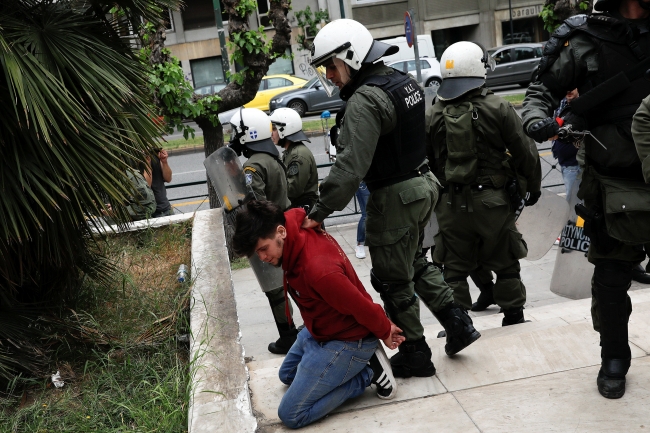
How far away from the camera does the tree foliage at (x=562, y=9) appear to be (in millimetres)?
9516

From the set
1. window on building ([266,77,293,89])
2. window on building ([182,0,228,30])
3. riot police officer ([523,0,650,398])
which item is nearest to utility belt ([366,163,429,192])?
riot police officer ([523,0,650,398])

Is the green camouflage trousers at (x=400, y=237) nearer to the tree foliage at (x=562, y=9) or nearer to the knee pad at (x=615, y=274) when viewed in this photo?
the knee pad at (x=615, y=274)

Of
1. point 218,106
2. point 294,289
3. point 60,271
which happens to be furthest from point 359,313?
point 218,106

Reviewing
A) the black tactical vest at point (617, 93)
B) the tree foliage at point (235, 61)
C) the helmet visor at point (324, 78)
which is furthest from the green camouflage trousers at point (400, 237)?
the tree foliage at point (235, 61)

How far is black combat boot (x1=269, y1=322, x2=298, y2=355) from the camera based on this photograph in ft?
17.7

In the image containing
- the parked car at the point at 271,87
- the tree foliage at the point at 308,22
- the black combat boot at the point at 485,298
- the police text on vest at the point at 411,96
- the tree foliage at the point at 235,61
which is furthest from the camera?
the parked car at the point at 271,87

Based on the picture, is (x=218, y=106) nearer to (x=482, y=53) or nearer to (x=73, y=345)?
(x=482, y=53)

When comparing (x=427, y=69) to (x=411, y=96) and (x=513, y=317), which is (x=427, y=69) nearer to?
(x=513, y=317)

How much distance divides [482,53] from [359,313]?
240 cm

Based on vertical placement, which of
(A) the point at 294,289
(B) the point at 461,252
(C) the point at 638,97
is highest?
(C) the point at 638,97

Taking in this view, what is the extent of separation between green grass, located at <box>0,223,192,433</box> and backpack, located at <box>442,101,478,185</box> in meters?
1.91

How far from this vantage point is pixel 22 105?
3279 mm

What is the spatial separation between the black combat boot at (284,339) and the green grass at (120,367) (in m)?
0.84

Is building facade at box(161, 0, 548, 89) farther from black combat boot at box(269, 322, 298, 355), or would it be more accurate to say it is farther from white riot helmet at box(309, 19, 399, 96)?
white riot helmet at box(309, 19, 399, 96)
